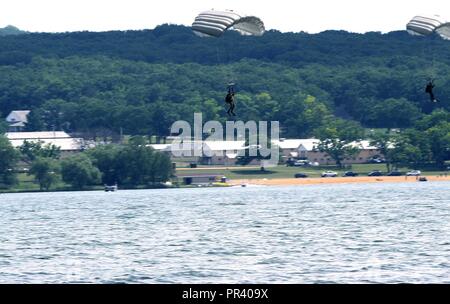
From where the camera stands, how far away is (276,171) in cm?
16450

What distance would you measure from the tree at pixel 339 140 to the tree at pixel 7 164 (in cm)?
4629

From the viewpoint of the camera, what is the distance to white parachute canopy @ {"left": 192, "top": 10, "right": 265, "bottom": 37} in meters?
56.3

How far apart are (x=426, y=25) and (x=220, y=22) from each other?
11331mm

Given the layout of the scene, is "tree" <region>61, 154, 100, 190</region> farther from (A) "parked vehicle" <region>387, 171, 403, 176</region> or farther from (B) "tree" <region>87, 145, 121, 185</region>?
(A) "parked vehicle" <region>387, 171, 403, 176</region>

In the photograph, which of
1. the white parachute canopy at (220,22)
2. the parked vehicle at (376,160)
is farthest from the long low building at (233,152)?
the white parachute canopy at (220,22)

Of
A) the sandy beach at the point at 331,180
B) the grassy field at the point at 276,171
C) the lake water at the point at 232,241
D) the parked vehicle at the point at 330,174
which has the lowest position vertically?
the lake water at the point at 232,241

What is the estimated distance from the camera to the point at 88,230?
7450 centimetres

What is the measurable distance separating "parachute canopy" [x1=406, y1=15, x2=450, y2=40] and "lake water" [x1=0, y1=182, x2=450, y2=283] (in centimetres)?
1046

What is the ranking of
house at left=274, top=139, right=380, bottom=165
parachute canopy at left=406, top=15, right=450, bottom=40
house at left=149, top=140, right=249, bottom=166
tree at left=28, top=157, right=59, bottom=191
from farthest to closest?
1. house at left=274, top=139, right=380, bottom=165
2. house at left=149, top=140, right=249, bottom=166
3. tree at left=28, top=157, right=59, bottom=191
4. parachute canopy at left=406, top=15, right=450, bottom=40

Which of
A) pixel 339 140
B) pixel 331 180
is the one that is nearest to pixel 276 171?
pixel 331 180

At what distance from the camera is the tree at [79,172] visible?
5600 inches

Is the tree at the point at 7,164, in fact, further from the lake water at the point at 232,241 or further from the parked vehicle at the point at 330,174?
the parked vehicle at the point at 330,174

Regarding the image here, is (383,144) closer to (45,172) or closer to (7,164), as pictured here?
(45,172)

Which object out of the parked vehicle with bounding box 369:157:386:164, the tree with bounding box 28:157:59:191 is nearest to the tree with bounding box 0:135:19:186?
the tree with bounding box 28:157:59:191
